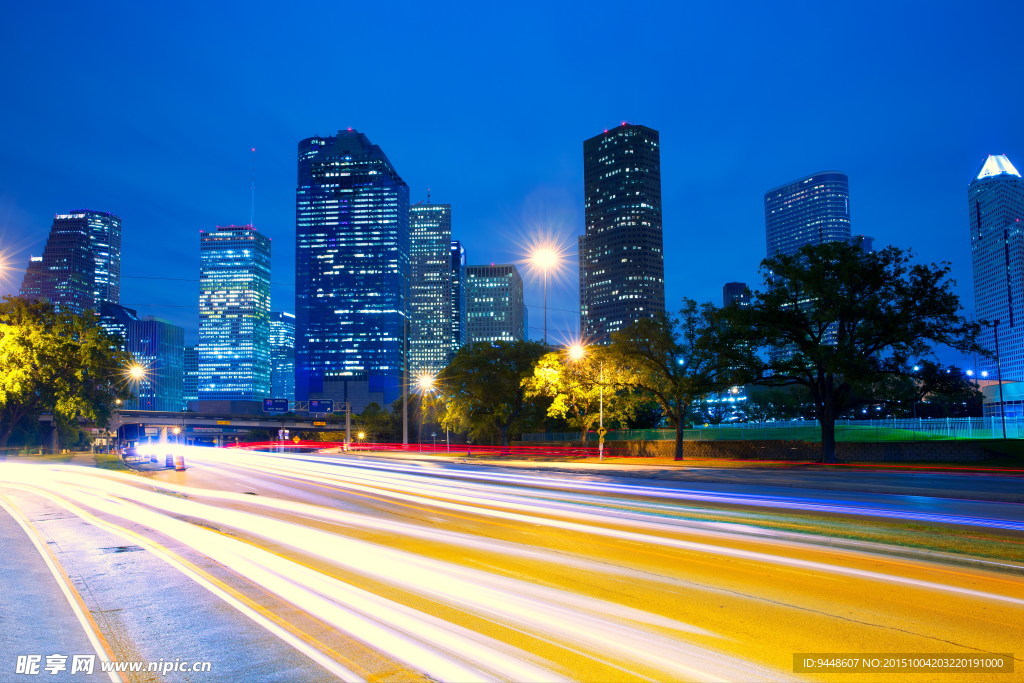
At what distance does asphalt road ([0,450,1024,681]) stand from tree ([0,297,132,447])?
4284cm

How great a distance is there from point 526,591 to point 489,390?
59799mm

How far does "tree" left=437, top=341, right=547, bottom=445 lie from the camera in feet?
225

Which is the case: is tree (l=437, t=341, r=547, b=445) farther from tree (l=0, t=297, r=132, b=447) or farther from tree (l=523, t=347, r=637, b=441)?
tree (l=0, t=297, r=132, b=447)

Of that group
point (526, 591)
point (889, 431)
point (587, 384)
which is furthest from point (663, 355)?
point (526, 591)

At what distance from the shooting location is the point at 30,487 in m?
26.9

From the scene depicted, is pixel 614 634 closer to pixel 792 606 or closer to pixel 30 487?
pixel 792 606

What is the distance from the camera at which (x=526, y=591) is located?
9523 mm

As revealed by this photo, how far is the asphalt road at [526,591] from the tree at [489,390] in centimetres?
4934

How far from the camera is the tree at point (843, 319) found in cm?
3812

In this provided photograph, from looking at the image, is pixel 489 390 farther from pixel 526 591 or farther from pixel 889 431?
pixel 526 591

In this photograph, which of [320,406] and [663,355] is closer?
[663,355]

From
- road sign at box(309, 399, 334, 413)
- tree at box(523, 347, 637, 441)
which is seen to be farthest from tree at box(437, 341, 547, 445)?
road sign at box(309, 399, 334, 413)

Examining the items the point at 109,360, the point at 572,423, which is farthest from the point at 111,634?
the point at 109,360

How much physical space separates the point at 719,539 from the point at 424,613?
7.57 meters
